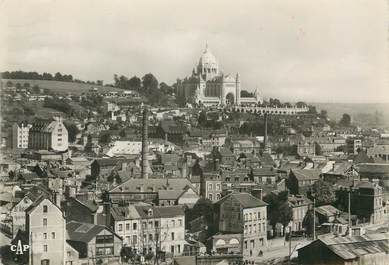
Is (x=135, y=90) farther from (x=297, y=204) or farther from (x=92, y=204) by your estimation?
(x=92, y=204)

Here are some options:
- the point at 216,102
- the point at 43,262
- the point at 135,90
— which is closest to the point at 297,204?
the point at 43,262

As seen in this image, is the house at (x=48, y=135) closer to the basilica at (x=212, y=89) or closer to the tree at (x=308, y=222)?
the basilica at (x=212, y=89)

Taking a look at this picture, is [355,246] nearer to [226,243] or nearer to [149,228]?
[226,243]

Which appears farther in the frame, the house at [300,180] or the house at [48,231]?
the house at [300,180]

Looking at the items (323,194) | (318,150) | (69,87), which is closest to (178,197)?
(323,194)

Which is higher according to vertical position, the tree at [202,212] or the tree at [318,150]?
the tree at [318,150]

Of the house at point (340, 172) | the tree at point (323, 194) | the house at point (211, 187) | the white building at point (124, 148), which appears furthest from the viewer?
the white building at point (124, 148)

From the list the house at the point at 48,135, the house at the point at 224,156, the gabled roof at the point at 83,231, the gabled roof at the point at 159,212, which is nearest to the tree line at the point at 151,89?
the house at the point at 48,135
